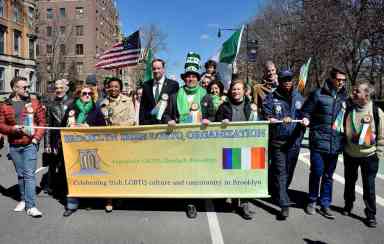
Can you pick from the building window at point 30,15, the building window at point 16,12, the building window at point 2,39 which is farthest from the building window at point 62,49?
the building window at point 2,39

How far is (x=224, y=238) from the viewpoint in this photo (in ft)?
14.2

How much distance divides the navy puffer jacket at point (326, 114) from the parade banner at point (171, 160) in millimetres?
783

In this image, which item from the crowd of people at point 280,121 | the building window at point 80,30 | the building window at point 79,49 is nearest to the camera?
the crowd of people at point 280,121

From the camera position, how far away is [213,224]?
187 inches

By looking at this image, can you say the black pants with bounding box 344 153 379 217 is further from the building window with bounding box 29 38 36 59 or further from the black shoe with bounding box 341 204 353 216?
the building window with bounding box 29 38 36 59

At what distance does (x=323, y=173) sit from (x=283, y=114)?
40.8 inches

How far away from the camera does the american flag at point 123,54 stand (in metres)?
8.26

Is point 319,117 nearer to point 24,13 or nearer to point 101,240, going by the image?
point 101,240

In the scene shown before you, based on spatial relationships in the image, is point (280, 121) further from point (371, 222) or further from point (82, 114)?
point (82, 114)

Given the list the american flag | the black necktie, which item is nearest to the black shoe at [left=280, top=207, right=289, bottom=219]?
the black necktie

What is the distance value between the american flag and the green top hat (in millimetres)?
3057

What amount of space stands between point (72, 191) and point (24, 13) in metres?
43.9

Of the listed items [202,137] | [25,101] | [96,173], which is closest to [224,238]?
[202,137]

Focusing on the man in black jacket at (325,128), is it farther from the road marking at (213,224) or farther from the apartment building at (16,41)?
the apartment building at (16,41)
